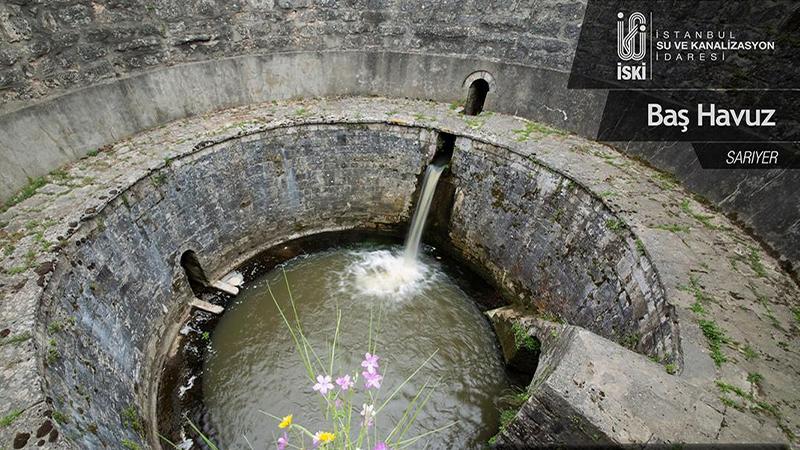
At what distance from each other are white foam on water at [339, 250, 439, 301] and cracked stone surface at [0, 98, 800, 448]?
2.87 meters

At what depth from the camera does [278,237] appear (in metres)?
8.16

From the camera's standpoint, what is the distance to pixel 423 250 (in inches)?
335

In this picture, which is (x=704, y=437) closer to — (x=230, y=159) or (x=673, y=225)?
(x=673, y=225)

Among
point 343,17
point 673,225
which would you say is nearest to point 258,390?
point 673,225

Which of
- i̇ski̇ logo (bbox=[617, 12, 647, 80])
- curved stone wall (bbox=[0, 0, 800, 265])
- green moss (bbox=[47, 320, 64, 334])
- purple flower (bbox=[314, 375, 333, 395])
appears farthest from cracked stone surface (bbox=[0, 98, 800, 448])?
purple flower (bbox=[314, 375, 333, 395])

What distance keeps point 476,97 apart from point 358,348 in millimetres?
6139

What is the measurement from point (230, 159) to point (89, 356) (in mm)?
3741

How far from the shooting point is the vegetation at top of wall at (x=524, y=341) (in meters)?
5.87

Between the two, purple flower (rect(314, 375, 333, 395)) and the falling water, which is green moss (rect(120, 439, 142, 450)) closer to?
purple flower (rect(314, 375, 333, 395))

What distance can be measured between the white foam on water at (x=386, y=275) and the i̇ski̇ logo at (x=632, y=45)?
521 cm

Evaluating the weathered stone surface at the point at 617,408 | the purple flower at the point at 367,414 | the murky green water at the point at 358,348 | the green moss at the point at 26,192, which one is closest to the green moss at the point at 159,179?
the green moss at the point at 26,192

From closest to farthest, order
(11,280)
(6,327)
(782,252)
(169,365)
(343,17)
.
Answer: (6,327) < (11,280) < (782,252) < (169,365) < (343,17)

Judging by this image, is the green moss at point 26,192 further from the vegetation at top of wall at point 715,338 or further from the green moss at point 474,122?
the vegetation at top of wall at point 715,338
